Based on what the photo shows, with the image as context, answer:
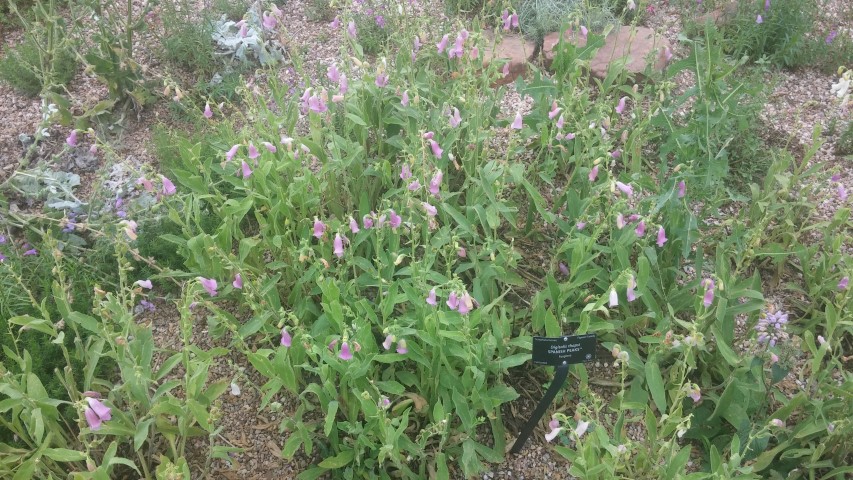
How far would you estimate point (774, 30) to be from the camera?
419cm

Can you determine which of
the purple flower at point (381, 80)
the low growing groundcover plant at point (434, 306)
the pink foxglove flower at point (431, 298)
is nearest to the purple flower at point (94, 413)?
the low growing groundcover plant at point (434, 306)

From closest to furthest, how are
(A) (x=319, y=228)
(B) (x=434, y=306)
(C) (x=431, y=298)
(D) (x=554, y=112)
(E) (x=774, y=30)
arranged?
(C) (x=431, y=298) < (B) (x=434, y=306) < (A) (x=319, y=228) < (D) (x=554, y=112) < (E) (x=774, y=30)

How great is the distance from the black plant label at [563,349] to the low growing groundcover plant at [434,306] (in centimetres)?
10

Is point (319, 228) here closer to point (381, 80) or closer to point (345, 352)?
point (345, 352)

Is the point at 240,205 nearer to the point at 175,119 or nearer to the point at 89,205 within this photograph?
the point at 89,205

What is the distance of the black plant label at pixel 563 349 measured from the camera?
2006 mm

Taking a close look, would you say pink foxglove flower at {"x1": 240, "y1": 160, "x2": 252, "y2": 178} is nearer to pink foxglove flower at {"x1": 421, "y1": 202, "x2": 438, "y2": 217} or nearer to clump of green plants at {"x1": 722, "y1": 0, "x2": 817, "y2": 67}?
pink foxglove flower at {"x1": 421, "y1": 202, "x2": 438, "y2": 217}

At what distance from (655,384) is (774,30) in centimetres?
303

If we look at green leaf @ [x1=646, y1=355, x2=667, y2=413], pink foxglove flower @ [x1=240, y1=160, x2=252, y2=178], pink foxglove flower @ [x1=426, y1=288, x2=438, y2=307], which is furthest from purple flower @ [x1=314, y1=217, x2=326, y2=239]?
green leaf @ [x1=646, y1=355, x2=667, y2=413]

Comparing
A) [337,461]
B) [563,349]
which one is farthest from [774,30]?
[337,461]

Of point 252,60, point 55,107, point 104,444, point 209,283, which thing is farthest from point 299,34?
point 104,444

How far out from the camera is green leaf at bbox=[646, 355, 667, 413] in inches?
89.1

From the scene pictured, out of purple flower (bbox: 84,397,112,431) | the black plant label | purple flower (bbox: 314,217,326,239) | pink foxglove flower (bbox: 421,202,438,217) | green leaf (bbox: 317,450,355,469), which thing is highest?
pink foxglove flower (bbox: 421,202,438,217)

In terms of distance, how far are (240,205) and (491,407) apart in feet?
4.24
